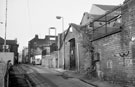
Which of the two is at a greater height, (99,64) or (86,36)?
(86,36)

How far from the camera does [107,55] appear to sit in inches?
446

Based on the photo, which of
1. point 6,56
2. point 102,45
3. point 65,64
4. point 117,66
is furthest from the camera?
point 65,64

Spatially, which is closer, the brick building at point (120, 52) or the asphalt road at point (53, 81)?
the brick building at point (120, 52)

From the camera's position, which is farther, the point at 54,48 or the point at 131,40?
the point at 54,48

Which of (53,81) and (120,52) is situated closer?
(120,52)

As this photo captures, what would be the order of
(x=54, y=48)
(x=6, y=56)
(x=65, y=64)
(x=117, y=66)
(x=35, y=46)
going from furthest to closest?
(x=35, y=46) < (x=54, y=48) < (x=65, y=64) < (x=6, y=56) < (x=117, y=66)

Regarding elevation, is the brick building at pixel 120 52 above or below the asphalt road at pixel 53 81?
above

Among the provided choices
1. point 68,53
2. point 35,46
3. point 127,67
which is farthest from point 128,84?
point 35,46

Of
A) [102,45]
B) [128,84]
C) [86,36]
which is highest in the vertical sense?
[86,36]

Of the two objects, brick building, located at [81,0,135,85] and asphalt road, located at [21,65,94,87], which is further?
asphalt road, located at [21,65,94,87]

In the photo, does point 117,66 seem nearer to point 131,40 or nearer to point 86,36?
point 131,40

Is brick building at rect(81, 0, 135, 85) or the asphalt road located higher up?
brick building at rect(81, 0, 135, 85)

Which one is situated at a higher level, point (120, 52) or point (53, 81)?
point (120, 52)

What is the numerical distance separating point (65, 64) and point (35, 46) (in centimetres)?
4898
